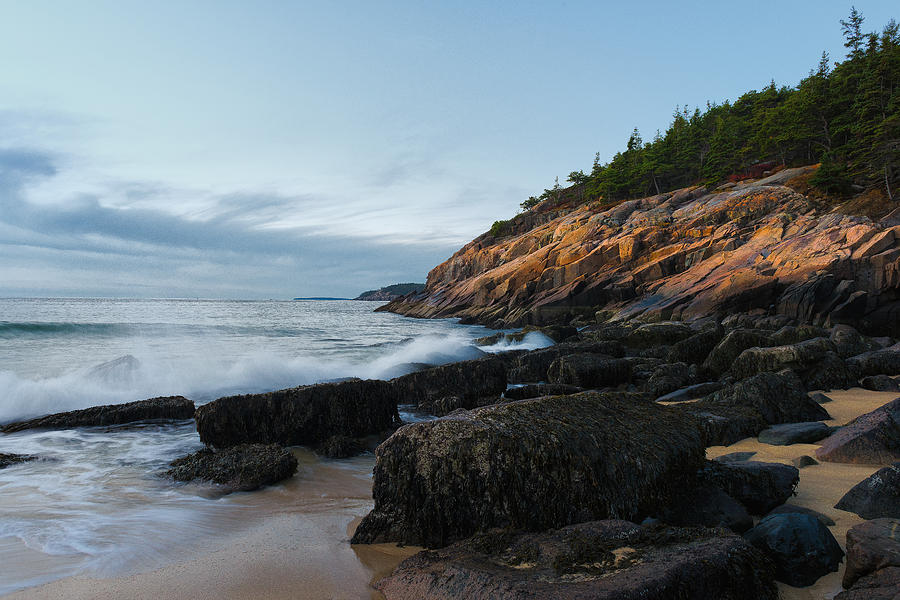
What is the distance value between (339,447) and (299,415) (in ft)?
2.68

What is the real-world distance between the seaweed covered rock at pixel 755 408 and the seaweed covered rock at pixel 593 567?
10.3 feet

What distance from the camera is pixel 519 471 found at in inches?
113

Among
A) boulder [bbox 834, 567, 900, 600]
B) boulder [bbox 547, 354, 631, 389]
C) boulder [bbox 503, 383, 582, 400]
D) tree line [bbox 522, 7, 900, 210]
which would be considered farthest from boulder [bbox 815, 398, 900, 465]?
tree line [bbox 522, 7, 900, 210]

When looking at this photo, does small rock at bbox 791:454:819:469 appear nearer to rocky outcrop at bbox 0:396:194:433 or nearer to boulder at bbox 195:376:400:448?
boulder at bbox 195:376:400:448

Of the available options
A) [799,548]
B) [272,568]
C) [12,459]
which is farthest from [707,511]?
[12,459]

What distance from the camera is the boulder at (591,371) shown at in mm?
9555

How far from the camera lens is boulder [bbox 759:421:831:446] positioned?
4.71 m

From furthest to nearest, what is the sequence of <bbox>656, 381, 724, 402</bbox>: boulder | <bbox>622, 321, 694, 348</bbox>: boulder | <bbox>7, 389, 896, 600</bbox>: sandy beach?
<bbox>622, 321, 694, 348</bbox>: boulder
<bbox>656, 381, 724, 402</bbox>: boulder
<bbox>7, 389, 896, 600</bbox>: sandy beach

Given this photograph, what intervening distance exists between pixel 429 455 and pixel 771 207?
3580 cm

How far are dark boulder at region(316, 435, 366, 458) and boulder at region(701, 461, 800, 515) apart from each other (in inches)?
165

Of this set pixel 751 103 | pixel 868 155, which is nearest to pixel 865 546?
pixel 868 155

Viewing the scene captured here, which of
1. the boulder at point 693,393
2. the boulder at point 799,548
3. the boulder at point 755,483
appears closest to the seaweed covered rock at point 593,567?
the boulder at point 799,548

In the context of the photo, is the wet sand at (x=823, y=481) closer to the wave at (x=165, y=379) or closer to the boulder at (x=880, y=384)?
the boulder at (x=880, y=384)

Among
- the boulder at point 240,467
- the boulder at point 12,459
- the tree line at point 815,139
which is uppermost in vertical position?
the tree line at point 815,139
